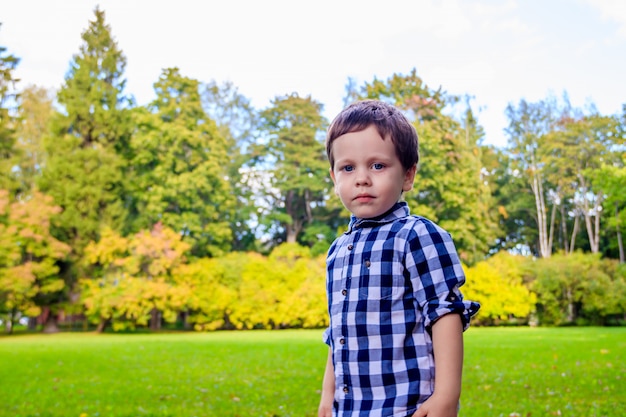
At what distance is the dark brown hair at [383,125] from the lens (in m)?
1.81

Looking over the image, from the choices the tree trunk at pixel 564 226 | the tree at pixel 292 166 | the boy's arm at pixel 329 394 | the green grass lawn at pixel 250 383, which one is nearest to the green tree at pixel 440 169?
the tree at pixel 292 166

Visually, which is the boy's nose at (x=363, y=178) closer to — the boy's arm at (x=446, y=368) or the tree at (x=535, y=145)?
the boy's arm at (x=446, y=368)

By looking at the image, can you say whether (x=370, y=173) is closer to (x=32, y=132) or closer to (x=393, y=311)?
(x=393, y=311)

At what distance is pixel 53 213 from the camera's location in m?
27.8

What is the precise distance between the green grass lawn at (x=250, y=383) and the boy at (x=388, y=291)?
14.4 feet

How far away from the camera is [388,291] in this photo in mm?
1742

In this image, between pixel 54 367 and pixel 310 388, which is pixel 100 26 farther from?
pixel 310 388

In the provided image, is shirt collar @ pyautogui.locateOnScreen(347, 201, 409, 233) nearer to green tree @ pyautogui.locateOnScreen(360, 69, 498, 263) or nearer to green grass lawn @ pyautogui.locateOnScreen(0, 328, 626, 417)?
green grass lawn @ pyautogui.locateOnScreen(0, 328, 626, 417)

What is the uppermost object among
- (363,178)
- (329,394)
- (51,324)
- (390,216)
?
(363,178)

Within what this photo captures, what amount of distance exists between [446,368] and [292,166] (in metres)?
32.5

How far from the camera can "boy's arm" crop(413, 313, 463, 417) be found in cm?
161

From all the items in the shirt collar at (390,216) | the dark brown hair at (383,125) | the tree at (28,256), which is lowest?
the shirt collar at (390,216)

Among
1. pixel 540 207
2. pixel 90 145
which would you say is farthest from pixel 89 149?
pixel 540 207

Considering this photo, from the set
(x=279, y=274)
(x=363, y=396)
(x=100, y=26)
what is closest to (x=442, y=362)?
(x=363, y=396)
